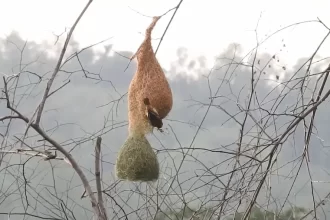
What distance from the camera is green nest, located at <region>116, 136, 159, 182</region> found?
1.21 meters

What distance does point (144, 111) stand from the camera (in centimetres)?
116

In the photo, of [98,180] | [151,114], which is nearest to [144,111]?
[151,114]

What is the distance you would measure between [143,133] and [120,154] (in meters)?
0.08

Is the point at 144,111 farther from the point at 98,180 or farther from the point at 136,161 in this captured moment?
the point at 98,180

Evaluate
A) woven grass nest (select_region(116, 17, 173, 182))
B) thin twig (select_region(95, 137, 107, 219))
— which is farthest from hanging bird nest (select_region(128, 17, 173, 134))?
thin twig (select_region(95, 137, 107, 219))

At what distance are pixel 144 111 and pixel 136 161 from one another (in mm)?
131

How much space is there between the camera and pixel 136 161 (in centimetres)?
122

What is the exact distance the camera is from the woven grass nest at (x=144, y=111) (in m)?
1.15

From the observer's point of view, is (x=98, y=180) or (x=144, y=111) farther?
(x=98, y=180)

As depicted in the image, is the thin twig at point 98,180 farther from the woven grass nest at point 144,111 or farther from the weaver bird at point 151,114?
the weaver bird at point 151,114

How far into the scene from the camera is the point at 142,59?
3.86ft

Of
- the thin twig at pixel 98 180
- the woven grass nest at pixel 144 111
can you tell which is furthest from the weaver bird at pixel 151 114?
the thin twig at pixel 98 180

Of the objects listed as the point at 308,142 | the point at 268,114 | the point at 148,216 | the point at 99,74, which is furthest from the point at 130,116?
the point at 148,216

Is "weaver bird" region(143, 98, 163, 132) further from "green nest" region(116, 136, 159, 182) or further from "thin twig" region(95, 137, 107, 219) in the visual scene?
"thin twig" region(95, 137, 107, 219)
